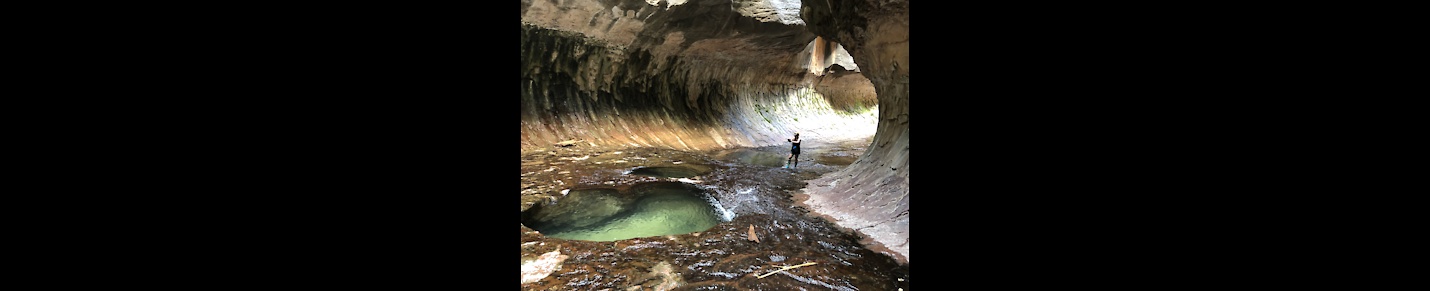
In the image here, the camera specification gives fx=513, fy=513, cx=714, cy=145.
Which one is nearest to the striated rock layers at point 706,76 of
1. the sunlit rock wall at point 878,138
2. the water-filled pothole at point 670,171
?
the sunlit rock wall at point 878,138

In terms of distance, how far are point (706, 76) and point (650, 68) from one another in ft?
8.13

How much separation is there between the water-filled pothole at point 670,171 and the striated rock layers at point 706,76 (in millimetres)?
1838

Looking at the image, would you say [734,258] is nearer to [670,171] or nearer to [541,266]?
[541,266]

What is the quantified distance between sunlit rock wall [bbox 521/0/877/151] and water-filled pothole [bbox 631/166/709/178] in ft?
9.74

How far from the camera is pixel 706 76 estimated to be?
15.1 m

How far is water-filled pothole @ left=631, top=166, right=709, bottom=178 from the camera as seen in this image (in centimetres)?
701

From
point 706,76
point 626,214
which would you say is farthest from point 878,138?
point 706,76

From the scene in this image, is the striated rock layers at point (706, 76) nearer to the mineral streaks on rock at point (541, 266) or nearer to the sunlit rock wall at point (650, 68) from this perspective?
the sunlit rock wall at point (650, 68)

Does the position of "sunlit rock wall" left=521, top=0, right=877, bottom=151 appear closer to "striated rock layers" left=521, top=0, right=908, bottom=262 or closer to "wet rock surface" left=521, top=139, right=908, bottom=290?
"striated rock layers" left=521, top=0, right=908, bottom=262

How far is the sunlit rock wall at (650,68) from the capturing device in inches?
428

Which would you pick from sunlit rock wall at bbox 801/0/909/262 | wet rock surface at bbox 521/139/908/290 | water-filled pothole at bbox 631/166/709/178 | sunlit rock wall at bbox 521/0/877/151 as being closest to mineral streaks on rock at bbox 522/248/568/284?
wet rock surface at bbox 521/139/908/290
